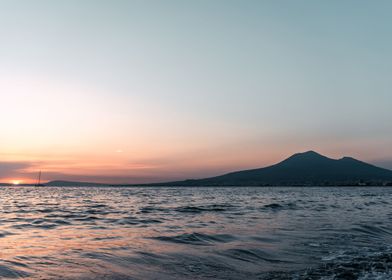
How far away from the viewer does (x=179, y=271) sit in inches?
449

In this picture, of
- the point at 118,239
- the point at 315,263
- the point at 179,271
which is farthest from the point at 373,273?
the point at 118,239

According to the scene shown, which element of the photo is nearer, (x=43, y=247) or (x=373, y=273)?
(x=373, y=273)

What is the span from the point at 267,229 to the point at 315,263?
920 centimetres

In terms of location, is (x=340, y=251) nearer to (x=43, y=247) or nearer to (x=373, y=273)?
(x=373, y=273)

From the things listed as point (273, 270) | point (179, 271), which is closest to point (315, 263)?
point (273, 270)

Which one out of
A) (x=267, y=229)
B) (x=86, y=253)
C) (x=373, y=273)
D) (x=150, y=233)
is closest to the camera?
(x=373, y=273)

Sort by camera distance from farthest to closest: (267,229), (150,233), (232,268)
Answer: (267,229)
(150,233)
(232,268)

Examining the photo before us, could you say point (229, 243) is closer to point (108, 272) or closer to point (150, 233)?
point (150, 233)

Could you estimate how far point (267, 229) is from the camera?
2178 centimetres

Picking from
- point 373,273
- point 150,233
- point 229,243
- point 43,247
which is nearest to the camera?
point 373,273

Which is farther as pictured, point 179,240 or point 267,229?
point 267,229

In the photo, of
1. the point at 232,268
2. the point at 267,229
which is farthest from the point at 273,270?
the point at 267,229

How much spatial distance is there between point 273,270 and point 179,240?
6567 mm

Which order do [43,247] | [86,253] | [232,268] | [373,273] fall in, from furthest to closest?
[43,247] → [86,253] → [232,268] → [373,273]
